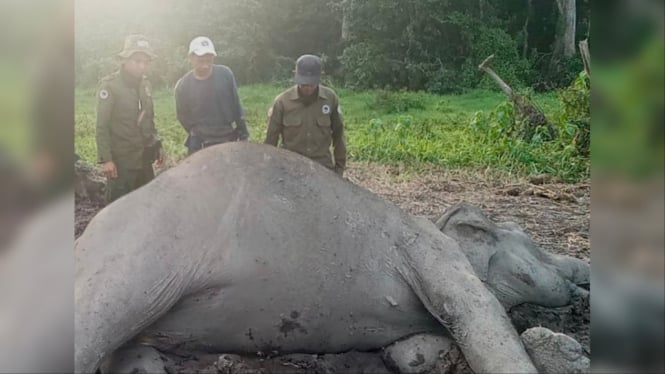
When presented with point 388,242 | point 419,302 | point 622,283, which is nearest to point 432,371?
point 419,302

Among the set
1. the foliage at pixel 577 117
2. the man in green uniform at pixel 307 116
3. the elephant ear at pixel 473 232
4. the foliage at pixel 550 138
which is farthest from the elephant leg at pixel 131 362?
the foliage at pixel 577 117

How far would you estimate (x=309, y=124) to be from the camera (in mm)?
3369

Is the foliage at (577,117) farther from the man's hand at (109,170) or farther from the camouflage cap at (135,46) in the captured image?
the man's hand at (109,170)

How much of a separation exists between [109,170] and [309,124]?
0.73 metres

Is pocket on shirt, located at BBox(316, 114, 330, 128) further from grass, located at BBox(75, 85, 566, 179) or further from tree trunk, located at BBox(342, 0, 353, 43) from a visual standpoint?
tree trunk, located at BBox(342, 0, 353, 43)

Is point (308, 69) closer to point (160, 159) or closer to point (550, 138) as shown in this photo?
point (160, 159)

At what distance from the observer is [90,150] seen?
3.29 metres

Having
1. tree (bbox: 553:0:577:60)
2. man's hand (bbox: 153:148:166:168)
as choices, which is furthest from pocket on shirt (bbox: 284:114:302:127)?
tree (bbox: 553:0:577:60)

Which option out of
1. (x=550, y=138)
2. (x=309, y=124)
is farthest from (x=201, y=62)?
(x=550, y=138)

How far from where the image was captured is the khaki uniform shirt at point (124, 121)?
129 inches

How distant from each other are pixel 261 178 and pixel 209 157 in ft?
0.65

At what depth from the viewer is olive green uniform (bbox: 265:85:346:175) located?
11.0 feet

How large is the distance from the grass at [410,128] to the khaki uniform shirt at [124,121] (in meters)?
0.04

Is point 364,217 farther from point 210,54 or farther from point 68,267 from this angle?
point 68,267
